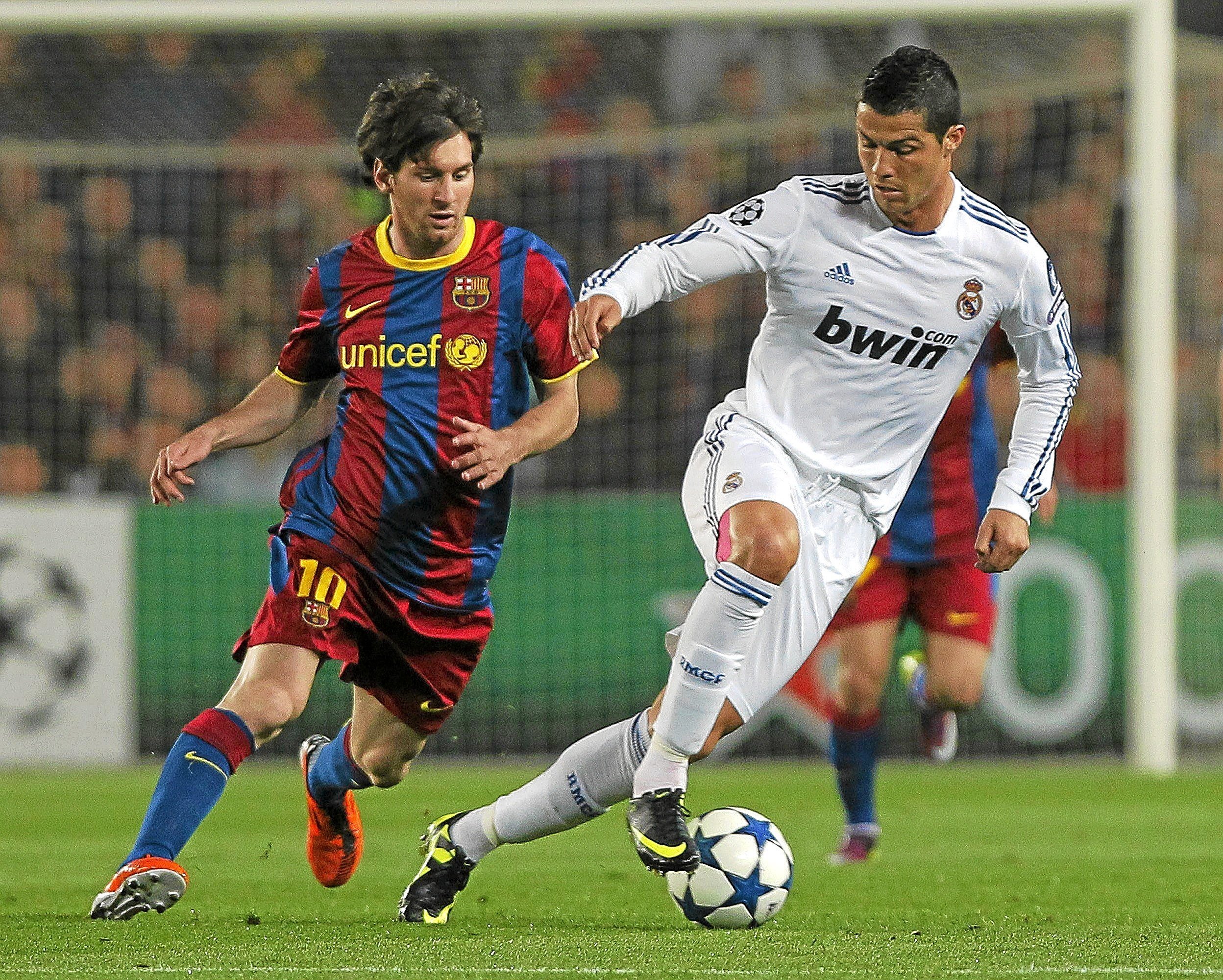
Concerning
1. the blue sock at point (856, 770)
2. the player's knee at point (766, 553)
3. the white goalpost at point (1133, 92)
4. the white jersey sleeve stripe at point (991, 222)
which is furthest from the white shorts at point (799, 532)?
the white goalpost at point (1133, 92)

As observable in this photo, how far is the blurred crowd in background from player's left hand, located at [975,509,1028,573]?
6.13m

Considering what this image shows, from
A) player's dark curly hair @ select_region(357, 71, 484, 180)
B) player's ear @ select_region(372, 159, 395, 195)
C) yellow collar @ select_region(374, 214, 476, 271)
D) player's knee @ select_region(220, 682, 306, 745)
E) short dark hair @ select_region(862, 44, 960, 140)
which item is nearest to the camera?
short dark hair @ select_region(862, 44, 960, 140)

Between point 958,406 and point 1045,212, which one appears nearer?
point 958,406

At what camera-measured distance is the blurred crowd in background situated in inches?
435

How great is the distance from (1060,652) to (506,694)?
2829 millimetres

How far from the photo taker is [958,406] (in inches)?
269

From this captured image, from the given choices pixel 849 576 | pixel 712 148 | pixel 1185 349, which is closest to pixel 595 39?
pixel 712 148

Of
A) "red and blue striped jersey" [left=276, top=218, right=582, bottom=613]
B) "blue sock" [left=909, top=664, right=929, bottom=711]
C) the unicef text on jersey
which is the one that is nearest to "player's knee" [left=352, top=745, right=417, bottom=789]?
"red and blue striped jersey" [left=276, top=218, right=582, bottom=613]

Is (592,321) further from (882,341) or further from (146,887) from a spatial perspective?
(146,887)

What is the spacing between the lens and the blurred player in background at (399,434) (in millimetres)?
4832

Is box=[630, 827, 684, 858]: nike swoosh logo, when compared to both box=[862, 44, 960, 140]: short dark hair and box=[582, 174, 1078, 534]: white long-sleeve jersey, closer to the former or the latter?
box=[582, 174, 1078, 534]: white long-sleeve jersey

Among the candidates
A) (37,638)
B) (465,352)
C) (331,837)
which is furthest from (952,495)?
(37,638)

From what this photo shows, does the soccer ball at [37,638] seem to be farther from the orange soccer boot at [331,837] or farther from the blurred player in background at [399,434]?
the blurred player in background at [399,434]

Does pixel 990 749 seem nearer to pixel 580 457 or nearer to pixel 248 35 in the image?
pixel 580 457
